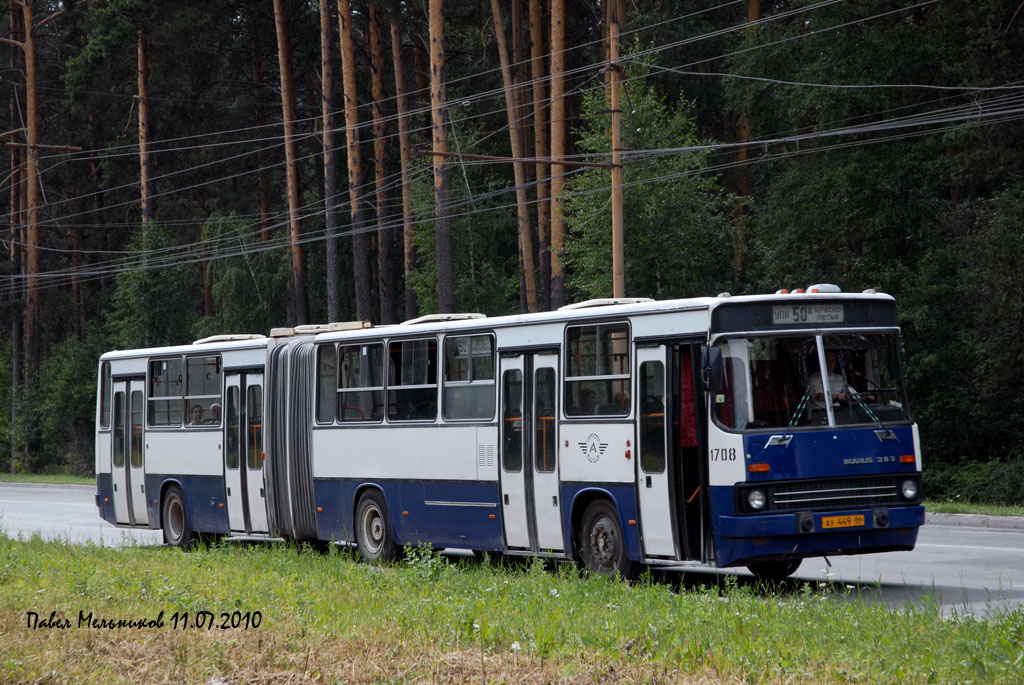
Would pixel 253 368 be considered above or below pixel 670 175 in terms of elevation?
below

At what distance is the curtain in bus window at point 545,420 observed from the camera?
49.9 ft

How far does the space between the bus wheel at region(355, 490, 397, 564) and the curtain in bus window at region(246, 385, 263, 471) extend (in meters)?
2.41

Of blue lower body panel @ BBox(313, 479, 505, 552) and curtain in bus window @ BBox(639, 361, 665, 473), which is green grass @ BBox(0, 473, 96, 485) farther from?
curtain in bus window @ BBox(639, 361, 665, 473)

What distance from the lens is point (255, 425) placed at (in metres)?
20.4

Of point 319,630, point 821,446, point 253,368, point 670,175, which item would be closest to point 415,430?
point 253,368

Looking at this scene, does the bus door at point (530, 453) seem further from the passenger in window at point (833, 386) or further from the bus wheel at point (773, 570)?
the passenger in window at point (833, 386)

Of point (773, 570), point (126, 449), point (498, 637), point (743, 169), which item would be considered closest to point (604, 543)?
point (773, 570)

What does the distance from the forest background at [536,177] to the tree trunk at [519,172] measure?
0.62 feet

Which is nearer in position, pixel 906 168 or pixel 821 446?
pixel 821 446

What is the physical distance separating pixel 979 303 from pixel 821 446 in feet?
58.0

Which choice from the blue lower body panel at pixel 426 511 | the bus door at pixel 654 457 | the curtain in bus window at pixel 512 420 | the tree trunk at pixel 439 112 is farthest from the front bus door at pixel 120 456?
the tree trunk at pixel 439 112

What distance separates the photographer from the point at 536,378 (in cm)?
1555

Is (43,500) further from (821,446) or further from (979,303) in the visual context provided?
(821,446)

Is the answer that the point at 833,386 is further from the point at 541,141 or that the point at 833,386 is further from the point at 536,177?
the point at 536,177
